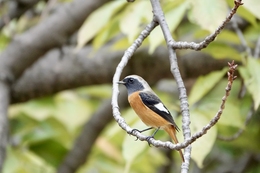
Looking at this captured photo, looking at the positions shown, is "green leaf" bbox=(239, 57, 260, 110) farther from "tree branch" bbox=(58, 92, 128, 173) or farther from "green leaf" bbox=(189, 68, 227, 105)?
"tree branch" bbox=(58, 92, 128, 173)

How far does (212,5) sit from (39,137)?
84.5 inches

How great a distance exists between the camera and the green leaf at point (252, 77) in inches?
84.7

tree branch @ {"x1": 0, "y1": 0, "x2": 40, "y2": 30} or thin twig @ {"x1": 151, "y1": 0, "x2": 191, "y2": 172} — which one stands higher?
tree branch @ {"x1": 0, "y1": 0, "x2": 40, "y2": 30}

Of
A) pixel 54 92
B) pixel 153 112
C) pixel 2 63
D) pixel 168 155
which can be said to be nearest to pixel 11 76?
pixel 2 63

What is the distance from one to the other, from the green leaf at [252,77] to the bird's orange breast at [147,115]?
57 centimetres

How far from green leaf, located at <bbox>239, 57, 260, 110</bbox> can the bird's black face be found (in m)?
0.55

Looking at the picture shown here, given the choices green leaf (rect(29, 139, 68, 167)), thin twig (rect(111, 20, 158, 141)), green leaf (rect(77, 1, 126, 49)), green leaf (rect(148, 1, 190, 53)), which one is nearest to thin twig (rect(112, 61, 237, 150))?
thin twig (rect(111, 20, 158, 141))

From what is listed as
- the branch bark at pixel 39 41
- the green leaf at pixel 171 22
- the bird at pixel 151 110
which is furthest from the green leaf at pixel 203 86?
the branch bark at pixel 39 41

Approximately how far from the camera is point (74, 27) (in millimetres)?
3666

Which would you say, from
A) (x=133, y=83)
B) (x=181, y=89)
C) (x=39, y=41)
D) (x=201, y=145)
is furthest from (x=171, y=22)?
(x=39, y=41)

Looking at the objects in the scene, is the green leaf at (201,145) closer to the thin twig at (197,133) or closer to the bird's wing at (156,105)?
the bird's wing at (156,105)

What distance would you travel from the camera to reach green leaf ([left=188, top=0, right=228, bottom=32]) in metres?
2.02

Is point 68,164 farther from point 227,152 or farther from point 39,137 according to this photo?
Answer: point 227,152

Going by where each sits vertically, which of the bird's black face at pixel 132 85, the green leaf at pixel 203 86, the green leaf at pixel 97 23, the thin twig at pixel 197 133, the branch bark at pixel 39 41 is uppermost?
the branch bark at pixel 39 41
